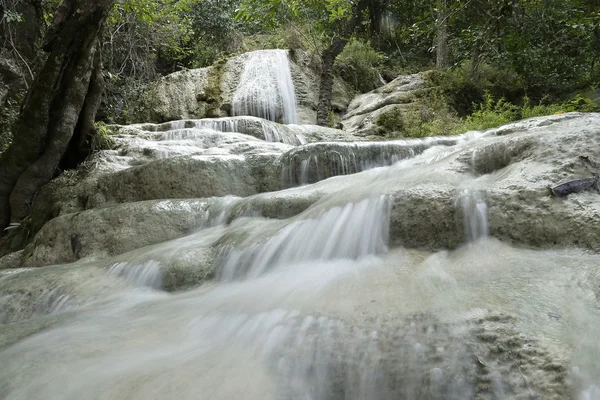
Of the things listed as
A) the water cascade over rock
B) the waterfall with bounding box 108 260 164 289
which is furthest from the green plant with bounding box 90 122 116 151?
the waterfall with bounding box 108 260 164 289

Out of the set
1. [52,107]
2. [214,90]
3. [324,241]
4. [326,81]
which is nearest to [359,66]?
[326,81]

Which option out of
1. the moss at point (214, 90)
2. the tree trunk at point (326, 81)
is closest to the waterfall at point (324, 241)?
the tree trunk at point (326, 81)

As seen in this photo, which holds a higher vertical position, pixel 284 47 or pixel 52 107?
pixel 284 47

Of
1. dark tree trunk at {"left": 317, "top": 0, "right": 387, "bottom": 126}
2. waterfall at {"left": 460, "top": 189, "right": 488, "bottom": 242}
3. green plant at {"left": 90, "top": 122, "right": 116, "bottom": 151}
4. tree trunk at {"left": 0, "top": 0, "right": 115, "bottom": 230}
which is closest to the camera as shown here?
waterfall at {"left": 460, "top": 189, "right": 488, "bottom": 242}

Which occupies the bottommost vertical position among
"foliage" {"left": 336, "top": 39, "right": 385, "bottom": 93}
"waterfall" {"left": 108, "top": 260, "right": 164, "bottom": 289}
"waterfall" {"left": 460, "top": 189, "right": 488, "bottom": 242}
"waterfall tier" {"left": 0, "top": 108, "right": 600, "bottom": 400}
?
"waterfall" {"left": 108, "top": 260, "right": 164, "bottom": 289}

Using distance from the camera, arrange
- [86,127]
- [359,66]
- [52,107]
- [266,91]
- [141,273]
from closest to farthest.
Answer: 1. [141,273]
2. [52,107]
3. [86,127]
4. [266,91]
5. [359,66]

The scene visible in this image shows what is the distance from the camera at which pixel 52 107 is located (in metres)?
5.44

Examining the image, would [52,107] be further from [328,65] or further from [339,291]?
[328,65]

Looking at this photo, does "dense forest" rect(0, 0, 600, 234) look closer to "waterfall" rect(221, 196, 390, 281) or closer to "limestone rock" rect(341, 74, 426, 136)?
"limestone rock" rect(341, 74, 426, 136)

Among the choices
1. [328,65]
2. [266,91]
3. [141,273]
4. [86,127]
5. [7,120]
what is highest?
[328,65]

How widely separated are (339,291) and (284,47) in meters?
12.5

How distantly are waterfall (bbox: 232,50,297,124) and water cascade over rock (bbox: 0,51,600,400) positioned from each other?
22.5 ft

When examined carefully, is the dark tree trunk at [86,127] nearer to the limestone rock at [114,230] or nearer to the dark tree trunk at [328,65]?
the limestone rock at [114,230]

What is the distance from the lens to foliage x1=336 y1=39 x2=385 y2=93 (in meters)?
12.7
